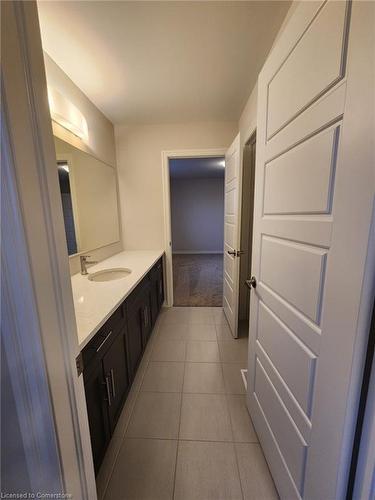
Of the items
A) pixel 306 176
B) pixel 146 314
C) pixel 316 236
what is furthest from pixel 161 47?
pixel 146 314

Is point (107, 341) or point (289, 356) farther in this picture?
point (107, 341)

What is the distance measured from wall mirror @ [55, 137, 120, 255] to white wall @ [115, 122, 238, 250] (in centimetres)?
24

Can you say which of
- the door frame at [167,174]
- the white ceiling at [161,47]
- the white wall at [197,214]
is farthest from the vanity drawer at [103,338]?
the white wall at [197,214]

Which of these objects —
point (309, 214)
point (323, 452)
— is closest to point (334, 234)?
point (309, 214)

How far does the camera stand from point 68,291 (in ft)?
1.90

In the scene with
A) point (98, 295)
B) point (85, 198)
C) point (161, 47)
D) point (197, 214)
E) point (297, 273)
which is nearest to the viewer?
point (297, 273)

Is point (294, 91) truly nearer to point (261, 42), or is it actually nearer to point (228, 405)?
point (261, 42)

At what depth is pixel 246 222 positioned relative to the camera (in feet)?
7.89

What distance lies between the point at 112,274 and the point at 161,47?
1839 millimetres

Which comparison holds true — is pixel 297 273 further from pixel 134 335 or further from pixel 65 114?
pixel 65 114

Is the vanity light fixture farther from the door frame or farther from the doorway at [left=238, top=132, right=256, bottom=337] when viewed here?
the doorway at [left=238, top=132, right=256, bottom=337]

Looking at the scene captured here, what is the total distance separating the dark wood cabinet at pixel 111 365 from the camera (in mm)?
1000

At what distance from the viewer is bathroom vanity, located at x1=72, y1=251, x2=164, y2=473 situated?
3.25ft

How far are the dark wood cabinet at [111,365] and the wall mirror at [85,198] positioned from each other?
732 millimetres
